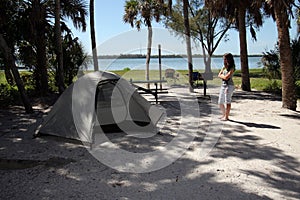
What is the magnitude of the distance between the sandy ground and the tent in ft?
0.96

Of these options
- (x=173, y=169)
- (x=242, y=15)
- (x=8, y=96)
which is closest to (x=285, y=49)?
(x=242, y=15)

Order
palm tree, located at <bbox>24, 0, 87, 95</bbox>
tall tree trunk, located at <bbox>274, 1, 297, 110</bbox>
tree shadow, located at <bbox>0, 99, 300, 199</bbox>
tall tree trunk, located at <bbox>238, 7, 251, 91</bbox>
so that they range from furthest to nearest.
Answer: tall tree trunk, located at <bbox>238, 7, 251, 91</bbox> → palm tree, located at <bbox>24, 0, 87, 95</bbox> → tall tree trunk, located at <bbox>274, 1, 297, 110</bbox> → tree shadow, located at <bbox>0, 99, 300, 199</bbox>

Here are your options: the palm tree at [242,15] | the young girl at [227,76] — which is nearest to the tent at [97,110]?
the young girl at [227,76]

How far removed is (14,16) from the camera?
10.4m

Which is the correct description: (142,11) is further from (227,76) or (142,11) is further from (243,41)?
(227,76)

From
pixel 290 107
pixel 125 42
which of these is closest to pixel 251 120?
pixel 290 107

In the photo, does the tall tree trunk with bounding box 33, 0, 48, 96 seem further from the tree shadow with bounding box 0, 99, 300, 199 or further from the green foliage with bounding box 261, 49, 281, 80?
the green foliage with bounding box 261, 49, 281, 80

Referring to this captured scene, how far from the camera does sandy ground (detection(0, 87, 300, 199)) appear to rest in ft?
11.2

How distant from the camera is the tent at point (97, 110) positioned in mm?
5262

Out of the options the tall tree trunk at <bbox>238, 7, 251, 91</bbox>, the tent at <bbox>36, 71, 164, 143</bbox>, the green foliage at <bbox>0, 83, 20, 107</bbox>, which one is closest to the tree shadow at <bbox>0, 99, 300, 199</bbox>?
the tent at <bbox>36, 71, 164, 143</bbox>

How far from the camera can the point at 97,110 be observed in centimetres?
609

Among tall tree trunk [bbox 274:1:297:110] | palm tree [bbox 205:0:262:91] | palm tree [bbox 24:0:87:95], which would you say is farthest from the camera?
palm tree [bbox 205:0:262:91]

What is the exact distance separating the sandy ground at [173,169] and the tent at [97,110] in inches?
11.5

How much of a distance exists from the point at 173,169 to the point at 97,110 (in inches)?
105
